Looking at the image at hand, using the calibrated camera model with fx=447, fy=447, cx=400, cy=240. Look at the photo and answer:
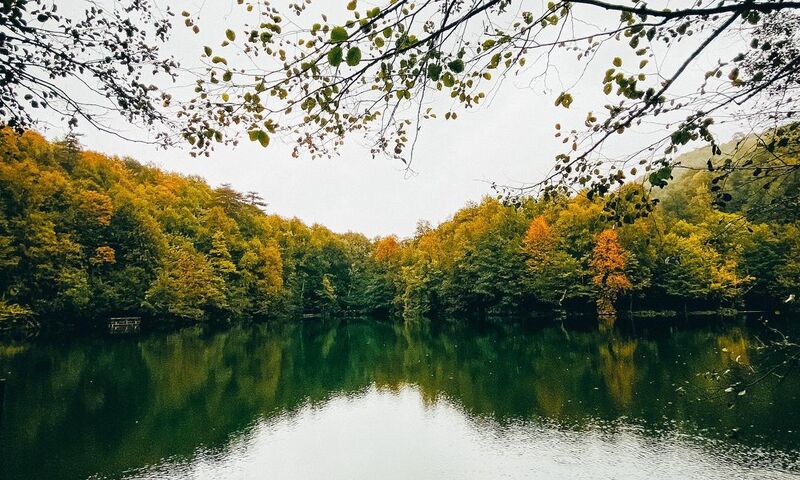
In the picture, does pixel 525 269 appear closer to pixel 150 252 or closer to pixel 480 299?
pixel 480 299

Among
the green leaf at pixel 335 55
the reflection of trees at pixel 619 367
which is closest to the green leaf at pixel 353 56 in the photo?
the green leaf at pixel 335 55

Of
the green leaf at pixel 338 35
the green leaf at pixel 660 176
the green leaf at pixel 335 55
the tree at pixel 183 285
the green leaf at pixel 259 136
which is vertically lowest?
the green leaf at pixel 660 176

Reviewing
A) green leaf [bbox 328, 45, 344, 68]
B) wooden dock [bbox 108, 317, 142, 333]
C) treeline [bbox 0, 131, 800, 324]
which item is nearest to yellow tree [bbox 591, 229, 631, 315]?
treeline [bbox 0, 131, 800, 324]

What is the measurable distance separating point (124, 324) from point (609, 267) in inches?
1773

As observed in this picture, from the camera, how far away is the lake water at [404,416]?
35.6ft

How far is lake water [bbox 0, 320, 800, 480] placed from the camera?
1086 cm

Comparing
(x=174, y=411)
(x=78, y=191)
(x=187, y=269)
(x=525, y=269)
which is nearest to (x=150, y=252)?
(x=187, y=269)

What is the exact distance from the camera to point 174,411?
51.8 ft

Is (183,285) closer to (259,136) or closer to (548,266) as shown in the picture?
(548,266)

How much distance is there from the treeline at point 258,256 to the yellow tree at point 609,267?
15 centimetres

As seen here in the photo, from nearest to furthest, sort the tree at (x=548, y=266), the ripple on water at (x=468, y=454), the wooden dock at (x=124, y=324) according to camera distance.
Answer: the ripple on water at (x=468, y=454), the wooden dock at (x=124, y=324), the tree at (x=548, y=266)

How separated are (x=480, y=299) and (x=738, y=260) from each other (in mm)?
26032

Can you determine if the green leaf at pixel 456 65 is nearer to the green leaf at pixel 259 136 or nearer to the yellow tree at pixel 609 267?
the green leaf at pixel 259 136

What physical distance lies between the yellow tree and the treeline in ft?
0.50
